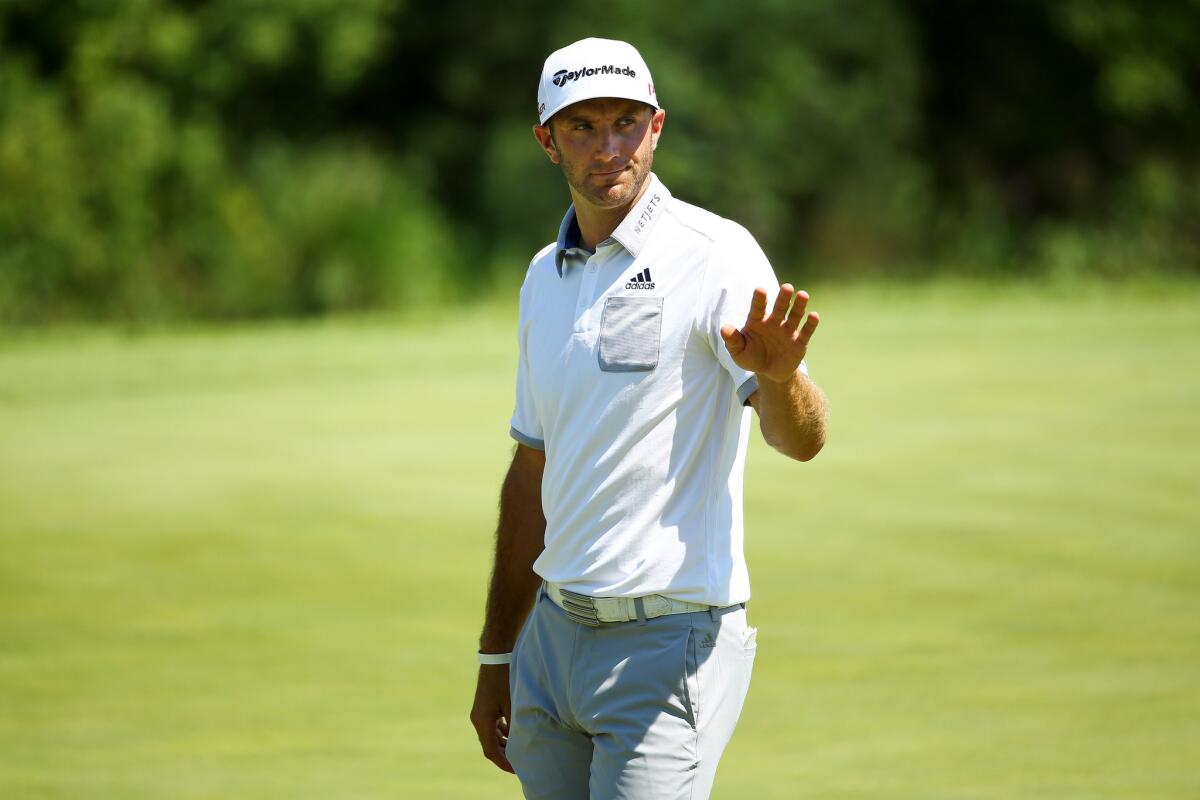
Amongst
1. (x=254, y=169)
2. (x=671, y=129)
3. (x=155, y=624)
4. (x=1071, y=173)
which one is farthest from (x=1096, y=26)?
(x=155, y=624)

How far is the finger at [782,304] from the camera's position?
2752mm

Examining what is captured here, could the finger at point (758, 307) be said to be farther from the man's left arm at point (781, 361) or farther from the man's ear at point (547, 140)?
the man's ear at point (547, 140)

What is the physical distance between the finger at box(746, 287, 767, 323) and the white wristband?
1036 mm

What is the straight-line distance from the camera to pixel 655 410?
9.95 ft

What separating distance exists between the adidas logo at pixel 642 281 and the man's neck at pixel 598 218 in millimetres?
121

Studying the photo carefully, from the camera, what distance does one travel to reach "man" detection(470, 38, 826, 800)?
302 centimetres

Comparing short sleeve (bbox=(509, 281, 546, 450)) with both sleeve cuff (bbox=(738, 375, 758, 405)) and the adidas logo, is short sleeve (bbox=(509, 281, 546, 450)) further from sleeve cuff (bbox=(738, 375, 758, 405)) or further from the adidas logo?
sleeve cuff (bbox=(738, 375, 758, 405))

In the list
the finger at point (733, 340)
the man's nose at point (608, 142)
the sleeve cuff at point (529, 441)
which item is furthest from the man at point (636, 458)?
the sleeve cuff at point (529, 441)

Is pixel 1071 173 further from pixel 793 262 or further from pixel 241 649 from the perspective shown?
pixel 241 649

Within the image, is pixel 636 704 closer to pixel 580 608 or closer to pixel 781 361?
pixel 580 608

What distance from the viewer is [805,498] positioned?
10172 millimetres

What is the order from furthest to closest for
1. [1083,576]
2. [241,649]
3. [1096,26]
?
[1096,26] < [1083,576] < [241,649]

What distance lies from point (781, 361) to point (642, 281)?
1.25 feet

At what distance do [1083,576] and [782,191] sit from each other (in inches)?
794
